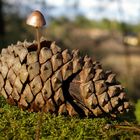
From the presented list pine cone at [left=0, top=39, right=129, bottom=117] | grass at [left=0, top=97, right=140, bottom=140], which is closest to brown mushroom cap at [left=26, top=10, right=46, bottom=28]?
pine cone at [left=0, top=39, right=129, bottom=117]

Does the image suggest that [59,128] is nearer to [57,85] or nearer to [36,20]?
[57,85]

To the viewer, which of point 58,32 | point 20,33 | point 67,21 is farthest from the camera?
point 67,21

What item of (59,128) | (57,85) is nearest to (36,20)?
(57,85)

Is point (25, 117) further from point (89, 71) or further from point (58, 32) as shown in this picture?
point (58, 32)

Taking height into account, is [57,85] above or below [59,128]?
above

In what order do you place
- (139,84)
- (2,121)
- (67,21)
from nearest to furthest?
(2,121)
(139,84)
(67,21)

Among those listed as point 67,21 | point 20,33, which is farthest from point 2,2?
point 67,21

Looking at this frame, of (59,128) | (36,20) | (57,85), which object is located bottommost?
(59,128)
